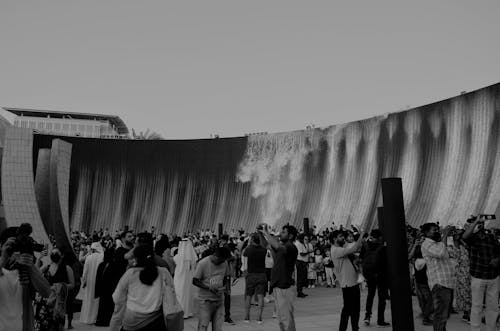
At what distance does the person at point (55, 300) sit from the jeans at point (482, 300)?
4.80 meters

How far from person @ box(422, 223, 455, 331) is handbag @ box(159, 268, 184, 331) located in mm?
3875

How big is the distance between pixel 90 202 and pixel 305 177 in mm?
15352

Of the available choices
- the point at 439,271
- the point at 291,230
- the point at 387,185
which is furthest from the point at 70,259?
the point at 439,271

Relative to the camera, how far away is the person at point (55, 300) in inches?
221

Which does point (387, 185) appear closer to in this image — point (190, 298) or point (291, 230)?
point (291, 230)

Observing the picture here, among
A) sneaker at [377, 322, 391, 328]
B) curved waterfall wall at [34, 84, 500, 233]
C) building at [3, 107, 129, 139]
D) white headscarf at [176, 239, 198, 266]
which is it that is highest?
building at [3, 107, 129, 139]

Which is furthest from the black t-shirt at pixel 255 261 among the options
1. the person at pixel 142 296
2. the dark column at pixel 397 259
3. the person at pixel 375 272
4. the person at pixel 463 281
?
the person at pixel 142 296

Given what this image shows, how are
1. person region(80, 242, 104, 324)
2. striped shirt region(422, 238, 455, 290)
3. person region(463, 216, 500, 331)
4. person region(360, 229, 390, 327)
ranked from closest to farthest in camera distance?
person region(463, 216, 500, 331)
striped shirt region(422, 238, 455, 290)
person region(360, 229, 390, 327)
person region(80, 242, 104, 324)

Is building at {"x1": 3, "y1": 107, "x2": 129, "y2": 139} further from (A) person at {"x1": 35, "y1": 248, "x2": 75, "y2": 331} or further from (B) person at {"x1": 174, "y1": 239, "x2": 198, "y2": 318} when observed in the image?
(A) person at {"x1": 35, "y1": 248, "x2": 75, "y2": 331}

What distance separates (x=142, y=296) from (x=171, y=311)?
25 cm

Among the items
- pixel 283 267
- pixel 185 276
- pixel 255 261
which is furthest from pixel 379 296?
pixel 185 276

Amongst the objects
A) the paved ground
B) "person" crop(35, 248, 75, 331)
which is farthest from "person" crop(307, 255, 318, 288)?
"person" crop(35, 248, 75, 331)

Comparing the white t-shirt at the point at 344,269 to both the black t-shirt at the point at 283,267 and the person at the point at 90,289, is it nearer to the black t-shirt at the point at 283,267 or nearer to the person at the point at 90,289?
the black t-shirt at the point at 283,267

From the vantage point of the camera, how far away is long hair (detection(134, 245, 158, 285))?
338cm
